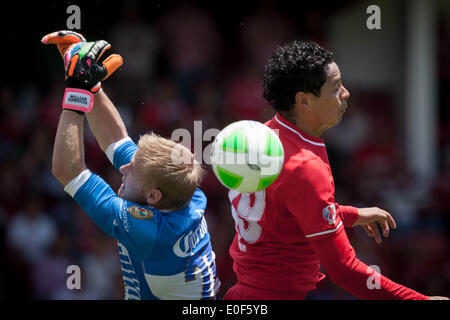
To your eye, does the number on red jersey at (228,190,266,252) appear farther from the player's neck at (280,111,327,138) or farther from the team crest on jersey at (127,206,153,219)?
the team crest on jersey at (127,206,153,219)

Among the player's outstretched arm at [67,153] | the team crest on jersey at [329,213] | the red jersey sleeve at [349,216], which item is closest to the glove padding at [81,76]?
the player's outstretched arm at [67,153]

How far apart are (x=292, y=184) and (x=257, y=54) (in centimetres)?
652

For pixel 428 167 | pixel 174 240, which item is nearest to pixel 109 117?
pixel 174 240

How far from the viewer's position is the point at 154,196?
3.05 metres

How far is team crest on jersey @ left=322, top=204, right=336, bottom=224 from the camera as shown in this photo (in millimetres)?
3000

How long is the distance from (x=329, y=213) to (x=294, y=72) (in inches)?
31.6

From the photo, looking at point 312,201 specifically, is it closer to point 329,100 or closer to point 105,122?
point 329,100

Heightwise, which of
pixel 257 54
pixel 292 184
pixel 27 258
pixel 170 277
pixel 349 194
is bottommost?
pixel 27 258

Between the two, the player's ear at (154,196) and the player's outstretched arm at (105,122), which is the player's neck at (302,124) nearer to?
the player's ear at (154,196)

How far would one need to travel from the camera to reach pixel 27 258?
7.97 metres

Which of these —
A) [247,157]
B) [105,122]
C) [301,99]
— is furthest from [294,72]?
[105,122]

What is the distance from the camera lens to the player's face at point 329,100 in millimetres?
3256

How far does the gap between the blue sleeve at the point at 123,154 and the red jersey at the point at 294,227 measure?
644mm

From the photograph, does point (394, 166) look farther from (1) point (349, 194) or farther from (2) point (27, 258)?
(2) point (27, 258)
